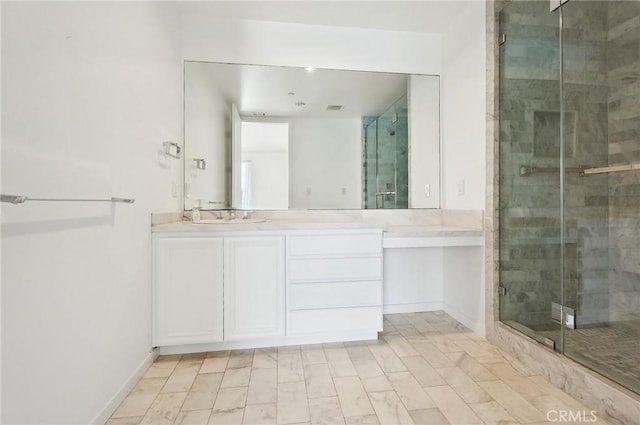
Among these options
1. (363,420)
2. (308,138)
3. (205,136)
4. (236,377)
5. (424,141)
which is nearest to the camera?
(363,420)

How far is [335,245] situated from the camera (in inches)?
84.0

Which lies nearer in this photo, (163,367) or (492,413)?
(492,413)

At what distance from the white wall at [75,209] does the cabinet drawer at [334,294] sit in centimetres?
90

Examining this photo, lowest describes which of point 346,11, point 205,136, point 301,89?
point 205,136

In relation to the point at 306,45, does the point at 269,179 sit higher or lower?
lower

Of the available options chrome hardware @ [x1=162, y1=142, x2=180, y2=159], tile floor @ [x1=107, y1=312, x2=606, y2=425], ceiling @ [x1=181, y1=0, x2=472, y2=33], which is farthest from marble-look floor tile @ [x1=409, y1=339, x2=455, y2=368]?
ceiling @ [x1=181, y1=0, x2=472, y2=33]

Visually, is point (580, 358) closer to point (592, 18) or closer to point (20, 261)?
point (592, 18)

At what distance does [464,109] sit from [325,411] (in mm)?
2286

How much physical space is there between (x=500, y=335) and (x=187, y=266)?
2.07m

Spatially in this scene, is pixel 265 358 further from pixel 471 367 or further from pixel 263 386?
pixel 471 367

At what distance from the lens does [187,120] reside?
8.42 feet

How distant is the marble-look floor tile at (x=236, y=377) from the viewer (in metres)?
1.72

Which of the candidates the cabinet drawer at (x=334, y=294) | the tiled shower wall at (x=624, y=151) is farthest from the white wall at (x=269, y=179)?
the tiled shower wall at (x=624, y=151)

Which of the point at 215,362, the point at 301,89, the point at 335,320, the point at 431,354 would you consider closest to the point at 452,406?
the point at 431,354
